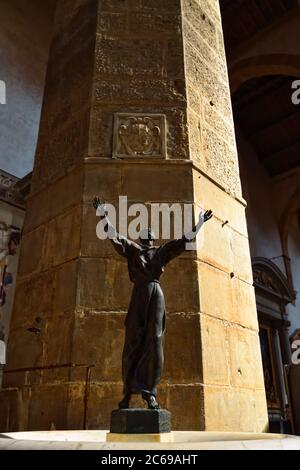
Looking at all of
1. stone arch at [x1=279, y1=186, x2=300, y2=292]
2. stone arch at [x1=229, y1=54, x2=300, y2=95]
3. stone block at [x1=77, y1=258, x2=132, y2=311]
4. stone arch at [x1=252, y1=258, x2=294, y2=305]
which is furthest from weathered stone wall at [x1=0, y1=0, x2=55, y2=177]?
stone arch at [x1=279, y1=186, x2=300, y2=292]

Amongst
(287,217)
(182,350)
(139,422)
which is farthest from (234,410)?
(287,217)

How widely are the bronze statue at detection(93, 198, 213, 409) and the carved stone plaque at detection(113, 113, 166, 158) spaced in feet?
4.53

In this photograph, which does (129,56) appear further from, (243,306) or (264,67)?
(264,67)

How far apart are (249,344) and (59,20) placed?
3878 mm

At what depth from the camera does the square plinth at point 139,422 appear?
145cm

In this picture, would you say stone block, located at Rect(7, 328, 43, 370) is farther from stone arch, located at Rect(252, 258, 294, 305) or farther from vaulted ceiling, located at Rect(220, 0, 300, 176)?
vaulted ceiling, located at Rect(220, 0, 300, 176)

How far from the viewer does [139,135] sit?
308cm

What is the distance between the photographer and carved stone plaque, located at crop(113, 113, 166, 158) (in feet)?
9.93

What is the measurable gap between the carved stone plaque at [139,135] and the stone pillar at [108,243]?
11mm

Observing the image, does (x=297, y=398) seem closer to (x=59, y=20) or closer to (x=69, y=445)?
(x=69, y=445)

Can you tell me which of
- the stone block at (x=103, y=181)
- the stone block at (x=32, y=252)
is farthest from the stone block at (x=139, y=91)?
the stone block at (x=32, y=252)

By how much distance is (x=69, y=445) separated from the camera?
41.1 inches
